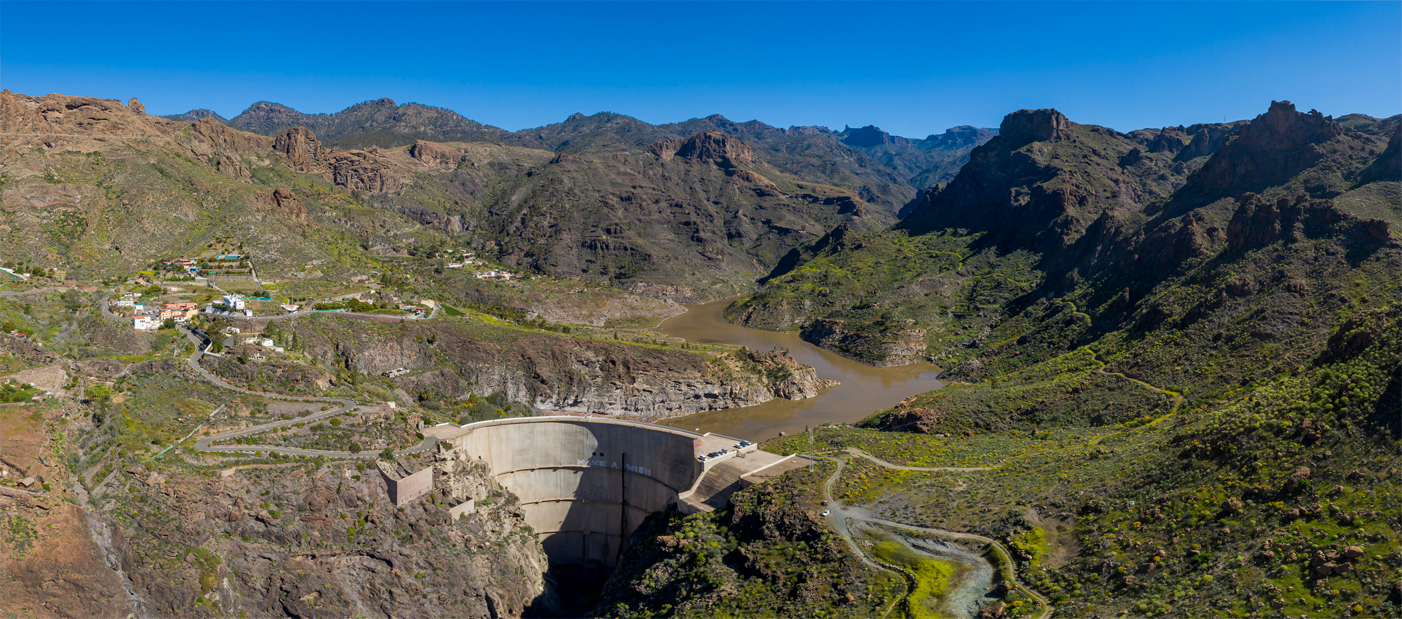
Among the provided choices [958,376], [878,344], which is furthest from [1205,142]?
[958,376]

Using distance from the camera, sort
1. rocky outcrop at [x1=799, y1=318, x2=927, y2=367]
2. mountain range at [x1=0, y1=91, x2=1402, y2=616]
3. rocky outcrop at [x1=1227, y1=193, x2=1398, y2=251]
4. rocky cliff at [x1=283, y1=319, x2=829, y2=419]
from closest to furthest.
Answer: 1. mountain range at [x1=0, y1=91, x2=1402, y2=616]
2. rocky outcrop at [x1=1227, y1=193, x2=1398, y2=251]
3. rocky cliff at [x1=283, y1=319, x2=829, y2=419]
4. rocky outcrop at [x1=799, y1=318, x2=927, y2=367]

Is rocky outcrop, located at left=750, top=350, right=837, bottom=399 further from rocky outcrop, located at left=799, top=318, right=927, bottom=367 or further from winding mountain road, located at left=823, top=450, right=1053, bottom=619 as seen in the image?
winding mountain road, located at left=823, top=450, right=1053, bottom=619

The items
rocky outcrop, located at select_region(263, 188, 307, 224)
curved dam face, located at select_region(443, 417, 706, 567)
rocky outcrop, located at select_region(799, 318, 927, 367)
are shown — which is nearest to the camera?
curved dam face, located at select_region(443, 417, 706, 567)

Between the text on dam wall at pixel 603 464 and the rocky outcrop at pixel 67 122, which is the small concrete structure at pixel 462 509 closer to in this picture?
the text on dam wall at pixel 603 464

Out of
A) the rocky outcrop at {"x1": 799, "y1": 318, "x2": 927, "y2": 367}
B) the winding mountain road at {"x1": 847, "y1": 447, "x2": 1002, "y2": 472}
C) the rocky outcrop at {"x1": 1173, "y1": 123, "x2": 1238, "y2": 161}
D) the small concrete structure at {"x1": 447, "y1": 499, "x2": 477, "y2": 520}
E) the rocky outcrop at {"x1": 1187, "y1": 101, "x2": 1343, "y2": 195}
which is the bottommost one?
the small concrete structure at {"x1": 447, "y1": 499, "x2": 477, "y2": 520}

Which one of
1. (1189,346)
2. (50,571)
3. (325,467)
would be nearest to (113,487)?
(50,571)

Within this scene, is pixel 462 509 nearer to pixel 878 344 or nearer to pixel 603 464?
pixel 603 464

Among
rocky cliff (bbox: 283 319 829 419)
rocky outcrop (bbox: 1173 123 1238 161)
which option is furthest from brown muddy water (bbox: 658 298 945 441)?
rocky outcrop (bbox: 1173 123 1238 161)

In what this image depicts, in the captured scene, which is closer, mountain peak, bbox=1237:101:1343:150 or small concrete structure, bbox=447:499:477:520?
small concrete structure, bbox=447:499:477:520
